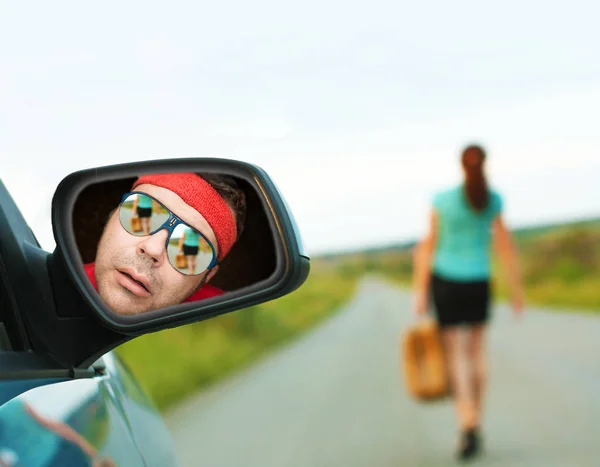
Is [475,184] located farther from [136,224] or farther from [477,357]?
[136,224]

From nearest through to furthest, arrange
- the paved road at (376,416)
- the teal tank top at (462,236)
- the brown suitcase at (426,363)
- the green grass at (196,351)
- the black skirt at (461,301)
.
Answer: the teal tank top at (462,236) < the black skirt at (461,301) < the paved road at (376,416) < the brown suitcase at (426,363) < the green grass at (196,351)

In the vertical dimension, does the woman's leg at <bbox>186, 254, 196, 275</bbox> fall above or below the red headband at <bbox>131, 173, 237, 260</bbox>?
below

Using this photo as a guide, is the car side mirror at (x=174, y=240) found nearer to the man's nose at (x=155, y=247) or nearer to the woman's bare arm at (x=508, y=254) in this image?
the man's nose at (x=155, y=247)

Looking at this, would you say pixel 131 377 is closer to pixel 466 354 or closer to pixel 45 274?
pixel 45 274

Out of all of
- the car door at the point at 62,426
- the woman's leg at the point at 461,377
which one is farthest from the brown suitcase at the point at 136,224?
the woman's leg at the point at 461,377

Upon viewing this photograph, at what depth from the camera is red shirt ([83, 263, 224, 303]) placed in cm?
153

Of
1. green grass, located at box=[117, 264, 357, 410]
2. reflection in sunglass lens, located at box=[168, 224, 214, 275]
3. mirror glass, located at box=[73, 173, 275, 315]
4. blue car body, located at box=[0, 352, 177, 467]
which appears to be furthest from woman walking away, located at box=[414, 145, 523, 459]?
reflection in sunglass lens, located at box=[168, 224, 214, 275]

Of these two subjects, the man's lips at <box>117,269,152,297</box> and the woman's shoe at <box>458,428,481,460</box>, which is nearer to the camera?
the man's lips at <box>117,269,152,297</box>

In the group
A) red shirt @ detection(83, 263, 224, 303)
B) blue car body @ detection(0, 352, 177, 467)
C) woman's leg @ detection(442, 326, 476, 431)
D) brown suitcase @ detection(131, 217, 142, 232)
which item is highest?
brown suitcase @ detection(131, 217, 142, 232)

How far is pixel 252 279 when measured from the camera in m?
1.68

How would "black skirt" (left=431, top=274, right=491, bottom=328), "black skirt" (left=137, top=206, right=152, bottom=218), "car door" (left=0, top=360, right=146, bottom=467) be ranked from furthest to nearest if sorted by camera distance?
"black skirt" (left=431, top=274, right=491, bottom=328) → "black skirt" (left=137, top=206, right=152, bottom=218) → "car door" (left=0, top=360, right=146, bottom=467)

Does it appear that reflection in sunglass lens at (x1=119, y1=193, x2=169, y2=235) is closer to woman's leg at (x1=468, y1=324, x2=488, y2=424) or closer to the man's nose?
the man's nose

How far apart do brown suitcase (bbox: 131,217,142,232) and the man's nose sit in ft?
0.07

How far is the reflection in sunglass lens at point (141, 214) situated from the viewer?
4.70ft
